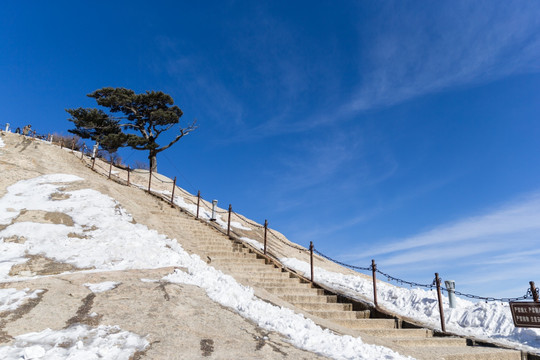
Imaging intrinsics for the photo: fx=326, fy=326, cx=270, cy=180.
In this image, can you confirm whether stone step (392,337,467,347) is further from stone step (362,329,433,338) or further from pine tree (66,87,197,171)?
pine tree (66,87,197,171)

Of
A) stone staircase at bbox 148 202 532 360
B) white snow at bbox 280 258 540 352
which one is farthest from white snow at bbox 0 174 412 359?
white snow at bbox 280 258 540 352

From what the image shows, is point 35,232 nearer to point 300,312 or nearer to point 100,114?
point 300,312

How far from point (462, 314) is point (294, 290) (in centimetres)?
530

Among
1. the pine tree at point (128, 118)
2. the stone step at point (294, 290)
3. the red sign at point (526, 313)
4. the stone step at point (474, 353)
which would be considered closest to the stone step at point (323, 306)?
the stone step at point (294, 290)

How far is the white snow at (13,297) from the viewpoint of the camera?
482cm

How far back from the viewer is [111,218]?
1048 cm

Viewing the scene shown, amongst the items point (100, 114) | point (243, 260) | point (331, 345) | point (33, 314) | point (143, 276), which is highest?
point (100, 114)

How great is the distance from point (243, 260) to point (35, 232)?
6182mm

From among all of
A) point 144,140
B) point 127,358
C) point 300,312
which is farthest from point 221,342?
point 144,140

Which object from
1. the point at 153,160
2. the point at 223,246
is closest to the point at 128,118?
the point at 153,160

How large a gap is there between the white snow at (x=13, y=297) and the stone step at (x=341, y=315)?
568 cm

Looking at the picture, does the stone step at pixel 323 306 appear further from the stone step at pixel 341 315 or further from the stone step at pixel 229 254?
the stone step at pixel 229 254

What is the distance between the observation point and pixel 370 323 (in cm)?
795

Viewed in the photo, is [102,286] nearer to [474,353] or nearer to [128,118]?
[474,353]
